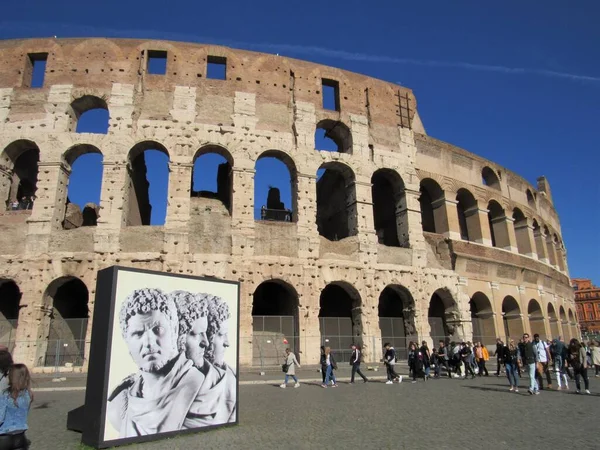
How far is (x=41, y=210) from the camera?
15.7 m

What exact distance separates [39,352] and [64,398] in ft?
17.8

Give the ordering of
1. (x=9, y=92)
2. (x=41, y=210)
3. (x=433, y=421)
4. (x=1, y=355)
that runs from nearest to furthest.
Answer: (x=1, y=355) → (x=433, y=421) → (x=41, y=210) → (x=9, y=92)

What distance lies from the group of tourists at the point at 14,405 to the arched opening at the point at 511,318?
2193 cm

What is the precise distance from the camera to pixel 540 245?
87.7 feet

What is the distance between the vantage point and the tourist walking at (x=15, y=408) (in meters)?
3.72

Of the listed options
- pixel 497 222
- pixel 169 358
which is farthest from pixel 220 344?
pixel 497 222

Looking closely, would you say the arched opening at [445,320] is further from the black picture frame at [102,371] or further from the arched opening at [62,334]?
the black picture frame at [102,371]

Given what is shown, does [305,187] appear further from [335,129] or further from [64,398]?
[64,398]

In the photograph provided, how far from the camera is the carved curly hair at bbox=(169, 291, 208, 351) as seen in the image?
615 cm

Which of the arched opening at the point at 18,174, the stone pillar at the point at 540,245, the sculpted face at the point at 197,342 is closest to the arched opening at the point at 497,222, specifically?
the stone pillar at the point at 540,245

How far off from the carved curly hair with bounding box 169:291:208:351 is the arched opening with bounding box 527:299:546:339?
21.9 meters

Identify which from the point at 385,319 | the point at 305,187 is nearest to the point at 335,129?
the point at 305,187

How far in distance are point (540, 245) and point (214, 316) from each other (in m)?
25.6

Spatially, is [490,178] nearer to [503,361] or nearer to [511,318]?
[511,318]
